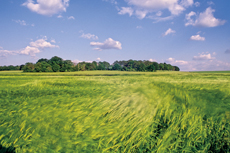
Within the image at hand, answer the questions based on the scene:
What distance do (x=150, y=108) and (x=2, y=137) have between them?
6.24ft

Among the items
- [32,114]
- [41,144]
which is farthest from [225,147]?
[32,114]

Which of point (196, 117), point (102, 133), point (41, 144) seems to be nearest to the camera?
point (41, 144)

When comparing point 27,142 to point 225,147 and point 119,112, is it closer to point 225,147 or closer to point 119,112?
point 119,112

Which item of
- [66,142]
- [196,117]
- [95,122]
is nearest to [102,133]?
[95,122]

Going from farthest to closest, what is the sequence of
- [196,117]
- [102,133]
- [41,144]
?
[196,117] → [102,133] → [41,144]

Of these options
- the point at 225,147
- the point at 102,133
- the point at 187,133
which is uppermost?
the point at 102,133

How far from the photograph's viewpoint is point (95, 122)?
62.7 inches

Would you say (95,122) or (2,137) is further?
(95,122)

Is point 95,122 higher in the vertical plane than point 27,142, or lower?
higher

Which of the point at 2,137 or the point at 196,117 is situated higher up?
the point at 196,117

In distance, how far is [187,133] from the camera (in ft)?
5.71

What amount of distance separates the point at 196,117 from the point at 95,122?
1.47 m

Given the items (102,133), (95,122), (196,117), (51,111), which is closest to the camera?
(102,133)

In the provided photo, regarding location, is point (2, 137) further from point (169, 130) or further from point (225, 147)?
point (225, 147)
